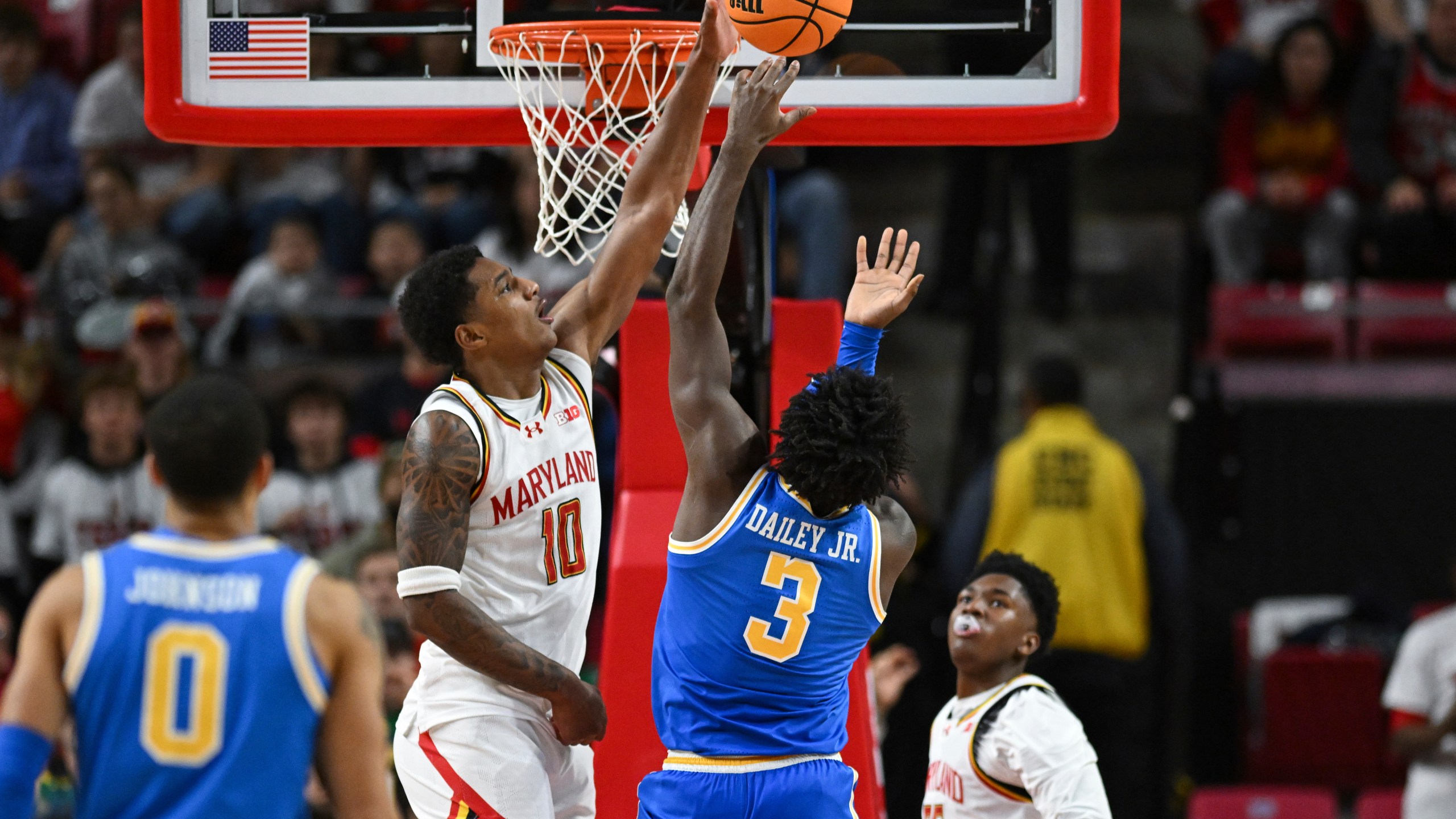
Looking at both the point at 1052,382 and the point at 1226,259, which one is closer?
the point at 1052,382

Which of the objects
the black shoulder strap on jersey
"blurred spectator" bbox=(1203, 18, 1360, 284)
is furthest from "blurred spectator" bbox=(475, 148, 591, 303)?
the black shoulder strap on jersey

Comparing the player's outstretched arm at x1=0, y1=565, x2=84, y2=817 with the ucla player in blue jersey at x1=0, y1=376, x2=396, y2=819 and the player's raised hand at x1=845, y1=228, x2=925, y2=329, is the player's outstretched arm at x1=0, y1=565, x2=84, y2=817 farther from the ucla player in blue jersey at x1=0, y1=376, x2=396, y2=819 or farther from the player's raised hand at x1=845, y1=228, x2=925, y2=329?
the player's raised hand at x1=845, y1=228, x2=925, y2=329

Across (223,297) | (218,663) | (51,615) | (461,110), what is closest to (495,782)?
(218,663)

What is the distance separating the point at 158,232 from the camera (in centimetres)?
972

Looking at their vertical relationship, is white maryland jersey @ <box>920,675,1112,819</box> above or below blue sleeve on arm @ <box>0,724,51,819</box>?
below

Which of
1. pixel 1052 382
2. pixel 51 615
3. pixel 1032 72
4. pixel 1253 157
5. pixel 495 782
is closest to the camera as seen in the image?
pixel 51 615

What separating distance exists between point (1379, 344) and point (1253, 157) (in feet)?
4.42

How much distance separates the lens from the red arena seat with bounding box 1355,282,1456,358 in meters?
8.92

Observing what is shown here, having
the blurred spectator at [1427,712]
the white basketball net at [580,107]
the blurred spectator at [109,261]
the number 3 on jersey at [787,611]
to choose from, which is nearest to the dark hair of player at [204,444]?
the number 3 on jersey at [787,611]

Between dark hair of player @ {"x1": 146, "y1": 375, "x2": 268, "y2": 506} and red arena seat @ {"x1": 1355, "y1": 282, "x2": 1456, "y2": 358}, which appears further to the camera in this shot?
red arena seat @ {"x1": 1355, "y1": 282, "x2": 1456, "y2": 358}

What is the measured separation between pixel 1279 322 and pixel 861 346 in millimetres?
5538

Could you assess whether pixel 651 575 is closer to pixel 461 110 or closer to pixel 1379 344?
pixel 461 110

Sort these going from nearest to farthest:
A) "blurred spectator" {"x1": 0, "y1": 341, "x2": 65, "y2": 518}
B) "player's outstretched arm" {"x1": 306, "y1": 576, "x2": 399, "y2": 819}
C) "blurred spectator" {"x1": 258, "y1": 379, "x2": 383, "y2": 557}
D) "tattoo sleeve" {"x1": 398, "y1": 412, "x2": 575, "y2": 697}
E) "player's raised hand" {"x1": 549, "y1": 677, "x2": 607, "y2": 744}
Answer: "player's outstretched arm" {"x1": 306, "y1": 576, "x2": 399, "y2": 819} → "tattoo sleeve" {"x1": 398, "y1": 412, "x2": 575, "y2": 697} → "player's raised hand" {"x1": 549, "y1": 677, "x2": 607, "y2": 744} → "blurred spectator" {"x1": 258, "y1": 379, "x2": 383, "y2": 557} → "blurred spectator" {"x1": 0, "y1": 341, "x2": 65, "y2": 518}

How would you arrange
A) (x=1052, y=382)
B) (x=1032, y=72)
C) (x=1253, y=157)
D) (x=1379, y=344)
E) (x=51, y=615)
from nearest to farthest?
(x=51, y=615), (x=1032, y=72), (x=1052, y=382), (x=1379, y=344), (x=1253, y=157)
